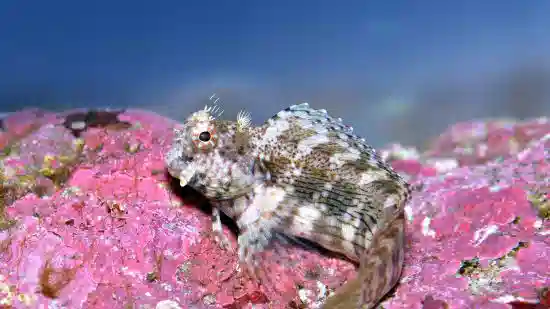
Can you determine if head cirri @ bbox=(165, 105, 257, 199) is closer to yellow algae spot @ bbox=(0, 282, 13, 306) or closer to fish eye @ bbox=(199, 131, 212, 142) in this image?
fish eye @ bbox=(199, 131, 212, 142)

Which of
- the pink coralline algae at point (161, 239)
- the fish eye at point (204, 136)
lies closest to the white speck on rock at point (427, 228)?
the pink coralline algae at point (161, 239)

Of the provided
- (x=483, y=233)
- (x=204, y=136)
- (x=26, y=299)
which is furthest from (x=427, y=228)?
(x=26, y=299)

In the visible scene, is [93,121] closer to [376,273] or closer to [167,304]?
[167,304]

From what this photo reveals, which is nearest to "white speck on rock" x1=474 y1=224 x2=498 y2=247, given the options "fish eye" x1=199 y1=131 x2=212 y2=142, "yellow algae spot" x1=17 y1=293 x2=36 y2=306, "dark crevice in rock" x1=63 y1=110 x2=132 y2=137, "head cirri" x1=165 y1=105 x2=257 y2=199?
"head cirri" x1=165 y1=105 x2=257 y2=199

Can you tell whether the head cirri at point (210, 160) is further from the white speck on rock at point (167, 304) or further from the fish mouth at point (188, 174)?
the white speck on rock at point (167, 304)

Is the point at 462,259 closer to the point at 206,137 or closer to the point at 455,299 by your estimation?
the point at 455,299

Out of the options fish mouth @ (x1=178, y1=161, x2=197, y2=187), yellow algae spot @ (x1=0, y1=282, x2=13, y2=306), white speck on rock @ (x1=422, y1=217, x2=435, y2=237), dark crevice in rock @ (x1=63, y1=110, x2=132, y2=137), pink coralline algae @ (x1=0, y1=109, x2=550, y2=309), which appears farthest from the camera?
dark crevice in rock @ (x1=63, y1=110, x2=132, y2=137)
